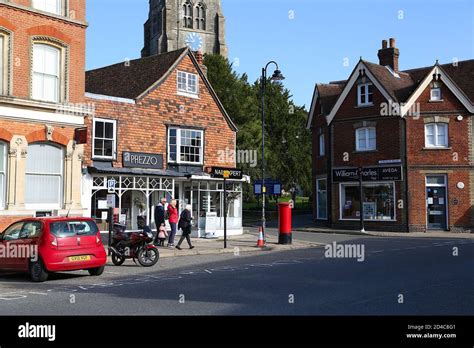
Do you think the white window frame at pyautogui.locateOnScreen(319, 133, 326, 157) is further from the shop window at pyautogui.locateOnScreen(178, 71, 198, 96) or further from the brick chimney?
the shop window at pyautogui.locateOnScreen(178, 71, 198, 96)

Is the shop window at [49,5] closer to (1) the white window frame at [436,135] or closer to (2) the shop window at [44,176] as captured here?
(2) the shop window at [44,176]

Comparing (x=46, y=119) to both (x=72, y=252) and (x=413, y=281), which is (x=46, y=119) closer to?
(x=72, y=252)

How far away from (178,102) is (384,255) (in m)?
13.2

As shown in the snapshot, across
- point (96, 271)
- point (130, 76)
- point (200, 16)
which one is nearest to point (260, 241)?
point (96, 271)

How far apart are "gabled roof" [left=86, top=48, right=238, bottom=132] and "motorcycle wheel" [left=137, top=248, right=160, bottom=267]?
10.7 metres

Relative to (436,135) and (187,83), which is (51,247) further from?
(436,135)

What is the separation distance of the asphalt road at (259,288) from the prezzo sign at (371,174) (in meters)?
16.1

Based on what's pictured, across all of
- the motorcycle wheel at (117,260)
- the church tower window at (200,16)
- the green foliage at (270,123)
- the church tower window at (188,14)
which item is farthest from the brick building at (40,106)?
the church tower window at (200,16)

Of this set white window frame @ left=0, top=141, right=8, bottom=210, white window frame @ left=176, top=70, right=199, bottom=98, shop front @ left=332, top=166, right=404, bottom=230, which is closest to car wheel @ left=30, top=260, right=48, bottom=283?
white window frame @ left=0, top=141, right=8, bottom=210

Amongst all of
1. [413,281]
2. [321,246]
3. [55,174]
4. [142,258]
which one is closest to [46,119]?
[55,174]

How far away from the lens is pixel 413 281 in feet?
38.8

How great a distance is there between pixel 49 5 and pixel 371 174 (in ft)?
71.1

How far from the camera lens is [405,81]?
3694cm

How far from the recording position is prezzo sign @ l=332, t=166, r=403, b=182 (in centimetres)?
3294
